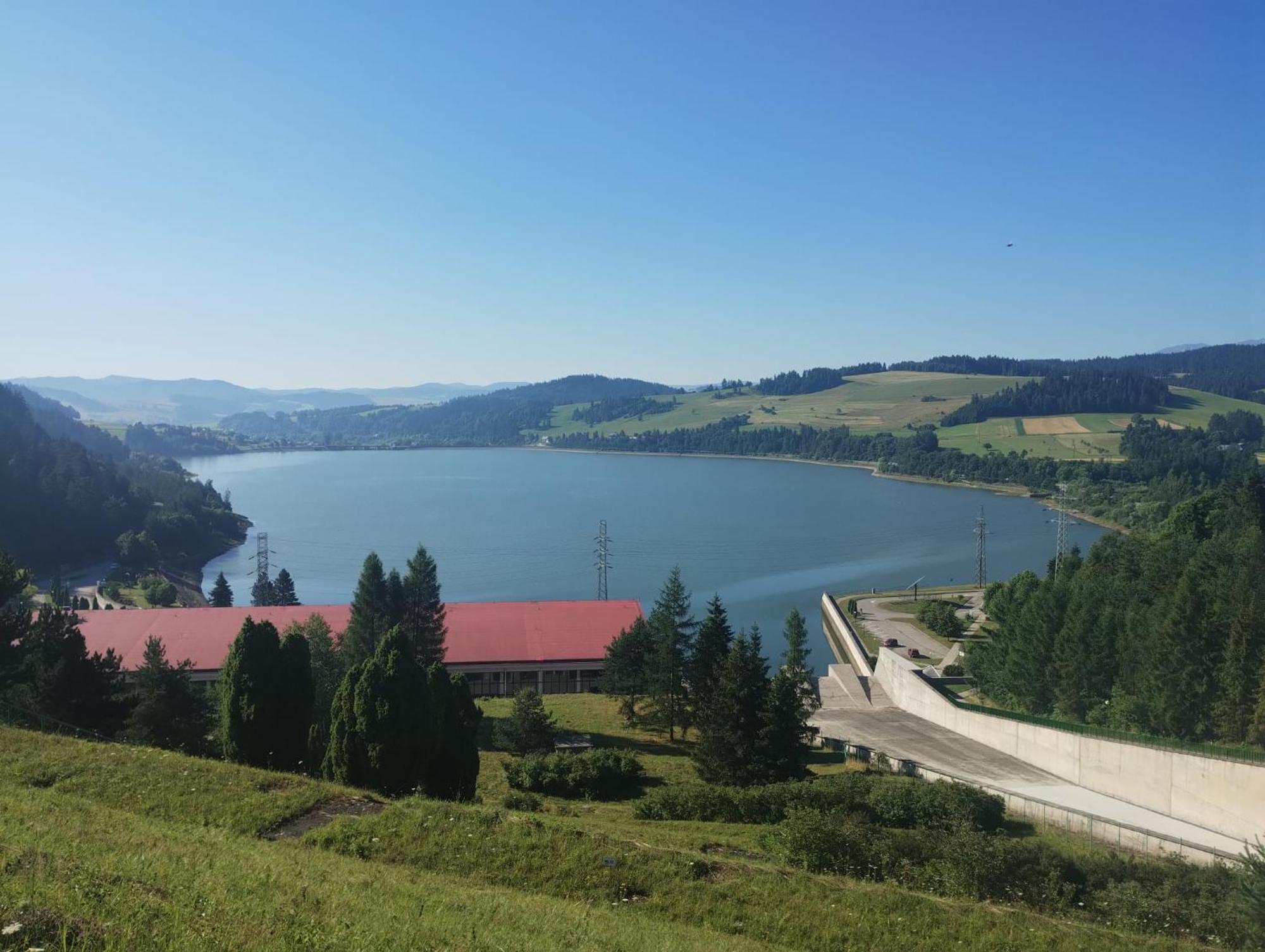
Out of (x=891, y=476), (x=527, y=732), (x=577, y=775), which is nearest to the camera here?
(x=577, y=775)

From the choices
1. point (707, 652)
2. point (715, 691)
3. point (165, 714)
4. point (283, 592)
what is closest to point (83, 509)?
point (283, 592)

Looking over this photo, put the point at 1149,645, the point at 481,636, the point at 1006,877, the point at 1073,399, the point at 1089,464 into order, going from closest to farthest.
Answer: the point at 1006,877 → the point at 1149,645 → the point at 481,636 → the point at 1089,464 → the point at 1073,399

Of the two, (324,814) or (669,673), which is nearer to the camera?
(324,814)

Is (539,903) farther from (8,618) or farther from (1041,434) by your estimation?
(1041,434)

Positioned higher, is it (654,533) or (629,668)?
(629,668)

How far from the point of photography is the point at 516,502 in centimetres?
7806

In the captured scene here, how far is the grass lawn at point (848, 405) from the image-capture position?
12950 cm

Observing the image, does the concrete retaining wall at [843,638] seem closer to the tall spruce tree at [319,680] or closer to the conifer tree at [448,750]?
the tall spruce tree at [319,680]

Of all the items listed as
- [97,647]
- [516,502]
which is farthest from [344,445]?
[97,647]

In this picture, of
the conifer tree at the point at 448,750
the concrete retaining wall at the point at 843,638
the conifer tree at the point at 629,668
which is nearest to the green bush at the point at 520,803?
the conifer tree at the point at 448,750

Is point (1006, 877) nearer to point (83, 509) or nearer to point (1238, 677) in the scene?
point (1238, 677)

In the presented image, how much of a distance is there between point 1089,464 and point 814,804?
83.4 m

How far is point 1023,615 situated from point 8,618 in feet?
74.8

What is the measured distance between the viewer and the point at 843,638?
108 feet
